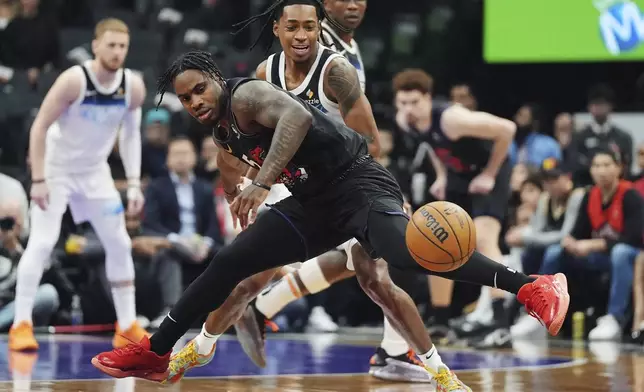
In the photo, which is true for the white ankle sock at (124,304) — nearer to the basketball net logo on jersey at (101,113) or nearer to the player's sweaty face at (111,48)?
the basketball net logo on jersey at (101,113)

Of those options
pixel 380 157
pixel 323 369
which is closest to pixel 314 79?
pixel 323 369

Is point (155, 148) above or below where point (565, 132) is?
below

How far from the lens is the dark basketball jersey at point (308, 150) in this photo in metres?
5.49

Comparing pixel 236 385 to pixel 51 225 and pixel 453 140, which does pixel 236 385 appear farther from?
pixel 453 140

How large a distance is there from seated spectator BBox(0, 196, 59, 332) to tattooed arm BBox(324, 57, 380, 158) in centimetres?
464

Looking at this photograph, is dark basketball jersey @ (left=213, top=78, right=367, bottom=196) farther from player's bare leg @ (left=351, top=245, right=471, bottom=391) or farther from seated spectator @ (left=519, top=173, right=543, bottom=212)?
seated spectator @ (left=519, top=173, right=543, bottom=212)

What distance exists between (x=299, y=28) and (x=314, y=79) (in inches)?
12.5

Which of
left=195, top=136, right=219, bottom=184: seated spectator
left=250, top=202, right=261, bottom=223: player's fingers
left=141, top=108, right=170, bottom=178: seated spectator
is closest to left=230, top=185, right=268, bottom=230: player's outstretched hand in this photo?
left=250, top=202, right=261, bottom=223: player's fingers

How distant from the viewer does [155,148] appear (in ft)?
40.3

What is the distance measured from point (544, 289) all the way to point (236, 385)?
2.07 metres

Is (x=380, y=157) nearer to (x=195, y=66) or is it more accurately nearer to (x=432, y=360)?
(x=432, y=360)

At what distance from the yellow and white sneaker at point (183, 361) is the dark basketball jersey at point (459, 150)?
13.5 feet

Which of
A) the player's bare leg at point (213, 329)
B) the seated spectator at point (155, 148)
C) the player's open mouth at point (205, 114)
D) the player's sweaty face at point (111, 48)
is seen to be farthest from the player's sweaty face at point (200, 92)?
the seated spectator at point (155, 148)

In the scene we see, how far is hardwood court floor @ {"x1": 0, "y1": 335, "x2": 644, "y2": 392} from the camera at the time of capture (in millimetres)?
6516
